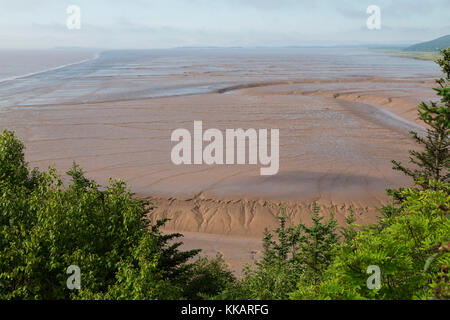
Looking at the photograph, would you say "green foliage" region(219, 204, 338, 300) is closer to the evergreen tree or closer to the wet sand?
the evergreen tree

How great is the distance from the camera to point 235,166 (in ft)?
104

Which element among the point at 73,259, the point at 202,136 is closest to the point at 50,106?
the point at 202,136

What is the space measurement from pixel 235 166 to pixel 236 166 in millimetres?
95

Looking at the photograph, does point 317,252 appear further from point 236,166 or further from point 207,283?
point 236,166

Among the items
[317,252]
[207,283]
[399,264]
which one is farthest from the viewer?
[317,252]

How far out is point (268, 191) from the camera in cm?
2680

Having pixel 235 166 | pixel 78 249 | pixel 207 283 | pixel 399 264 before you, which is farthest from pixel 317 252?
pixel 235 166

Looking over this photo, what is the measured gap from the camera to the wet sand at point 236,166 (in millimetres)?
24297

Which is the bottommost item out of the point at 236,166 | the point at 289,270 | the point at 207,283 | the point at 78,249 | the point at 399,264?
the point at 289,270

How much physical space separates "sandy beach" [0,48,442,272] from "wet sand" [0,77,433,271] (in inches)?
4.0

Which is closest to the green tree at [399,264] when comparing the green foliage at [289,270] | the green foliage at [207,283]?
the green foliage at [289,270]

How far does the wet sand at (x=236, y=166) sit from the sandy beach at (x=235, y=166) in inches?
4.0

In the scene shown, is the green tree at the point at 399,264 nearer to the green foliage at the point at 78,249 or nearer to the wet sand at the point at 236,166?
the green foliage at the point at 78,249
